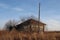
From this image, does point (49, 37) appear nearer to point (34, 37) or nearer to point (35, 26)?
point (34, 37)

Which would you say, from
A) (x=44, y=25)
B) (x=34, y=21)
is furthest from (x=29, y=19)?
(x=44, y=25)

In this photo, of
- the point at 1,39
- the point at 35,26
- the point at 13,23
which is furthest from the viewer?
the point at 13,23

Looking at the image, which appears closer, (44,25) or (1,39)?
(1,39)

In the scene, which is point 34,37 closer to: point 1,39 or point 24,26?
point 1,39

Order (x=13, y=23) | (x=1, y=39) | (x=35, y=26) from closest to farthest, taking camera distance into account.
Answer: (x=1, y=39) → (x=35, y=26) → (x=13, y=23)

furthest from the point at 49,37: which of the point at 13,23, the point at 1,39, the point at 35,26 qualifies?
the point at 13,23

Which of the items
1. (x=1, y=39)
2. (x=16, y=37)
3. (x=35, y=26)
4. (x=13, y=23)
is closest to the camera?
(x=1, y=39)

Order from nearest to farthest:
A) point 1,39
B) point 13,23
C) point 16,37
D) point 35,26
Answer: point 1,39 → point 16,37 → point 35,26 → point 13,23

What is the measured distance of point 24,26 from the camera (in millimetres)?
41094

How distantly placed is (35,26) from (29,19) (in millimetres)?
2616

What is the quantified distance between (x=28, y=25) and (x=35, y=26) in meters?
1.75

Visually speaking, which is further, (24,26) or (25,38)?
(24,26)

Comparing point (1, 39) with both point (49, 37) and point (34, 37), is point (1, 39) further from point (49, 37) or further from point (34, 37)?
point (49, 37)

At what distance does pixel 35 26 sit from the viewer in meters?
41.1
